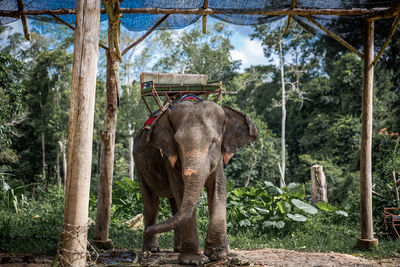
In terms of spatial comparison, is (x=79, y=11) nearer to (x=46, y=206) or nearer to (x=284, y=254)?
(x=284, y=254)

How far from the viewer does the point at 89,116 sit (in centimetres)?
360

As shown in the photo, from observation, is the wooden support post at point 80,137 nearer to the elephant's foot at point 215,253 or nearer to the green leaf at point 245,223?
the elephant's foot at point 215,253

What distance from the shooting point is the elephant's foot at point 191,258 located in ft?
14.8

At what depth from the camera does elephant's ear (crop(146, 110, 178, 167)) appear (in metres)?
4.69

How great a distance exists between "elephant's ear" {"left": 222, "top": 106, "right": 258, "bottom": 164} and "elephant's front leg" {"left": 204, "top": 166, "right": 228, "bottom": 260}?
0.30 m

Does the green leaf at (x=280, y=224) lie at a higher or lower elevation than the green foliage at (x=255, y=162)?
lower

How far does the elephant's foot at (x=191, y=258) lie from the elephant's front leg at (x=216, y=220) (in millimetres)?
200

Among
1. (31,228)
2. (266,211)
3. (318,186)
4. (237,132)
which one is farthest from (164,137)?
(318,186)

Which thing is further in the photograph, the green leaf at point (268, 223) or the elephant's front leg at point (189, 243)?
the green leaf at point (268, 223)

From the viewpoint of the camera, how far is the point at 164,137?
15.7 ft

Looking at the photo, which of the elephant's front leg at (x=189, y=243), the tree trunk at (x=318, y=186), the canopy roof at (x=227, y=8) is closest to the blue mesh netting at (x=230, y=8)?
the canopy roof at (x=227, y=8)

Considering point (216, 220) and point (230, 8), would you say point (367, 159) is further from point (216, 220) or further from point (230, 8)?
point (230, 8)

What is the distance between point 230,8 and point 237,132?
2.02 m

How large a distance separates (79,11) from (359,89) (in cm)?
1683
